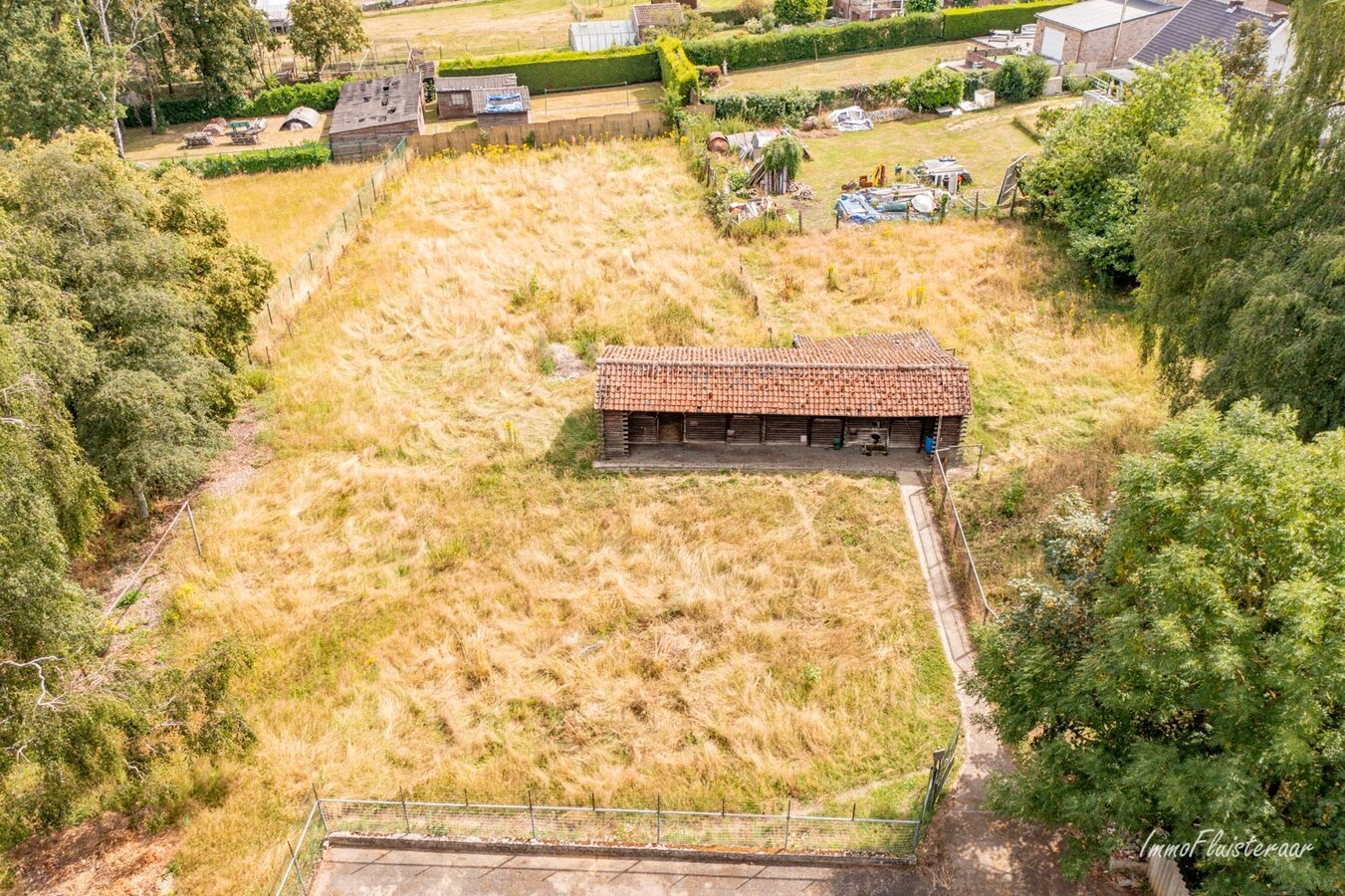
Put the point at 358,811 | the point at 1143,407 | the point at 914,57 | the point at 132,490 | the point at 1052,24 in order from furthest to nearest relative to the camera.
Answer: the point at 914,57 < the point at 1052,24 < the point at 1143,407 < the point at 132,490 < the point at 358,811

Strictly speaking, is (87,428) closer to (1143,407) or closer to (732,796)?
(732,796)

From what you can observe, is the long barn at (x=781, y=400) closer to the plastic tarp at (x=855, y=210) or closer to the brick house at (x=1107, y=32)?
the plastic tarp at (x=855, y=210)

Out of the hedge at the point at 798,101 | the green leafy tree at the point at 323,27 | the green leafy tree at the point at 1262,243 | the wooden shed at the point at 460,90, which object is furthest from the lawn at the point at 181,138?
the green leafy tree at the point at 1262,243

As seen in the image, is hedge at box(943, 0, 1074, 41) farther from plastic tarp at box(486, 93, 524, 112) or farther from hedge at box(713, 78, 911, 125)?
plastic tarp at box(486, 93, 524, 112)

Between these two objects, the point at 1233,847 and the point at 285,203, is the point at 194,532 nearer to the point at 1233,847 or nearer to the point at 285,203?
the point at 1233,847

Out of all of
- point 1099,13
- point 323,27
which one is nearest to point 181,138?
point 323,27

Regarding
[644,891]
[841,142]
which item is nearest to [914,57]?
[841,142]

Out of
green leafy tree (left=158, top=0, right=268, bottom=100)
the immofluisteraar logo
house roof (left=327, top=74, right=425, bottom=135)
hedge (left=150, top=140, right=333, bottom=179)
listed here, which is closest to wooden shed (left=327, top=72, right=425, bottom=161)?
→ house roof (left=327, top=74, right=425, bottom=135)
